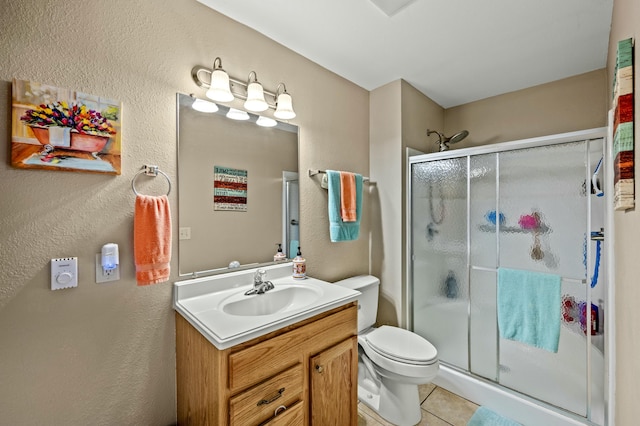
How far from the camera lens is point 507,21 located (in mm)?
1534

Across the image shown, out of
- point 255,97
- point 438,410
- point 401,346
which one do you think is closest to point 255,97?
point 255,97

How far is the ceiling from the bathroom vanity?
1.47m

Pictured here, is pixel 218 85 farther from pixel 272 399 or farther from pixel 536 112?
pixel 536 112

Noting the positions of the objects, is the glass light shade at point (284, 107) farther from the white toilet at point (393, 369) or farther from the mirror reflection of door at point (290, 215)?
the white toilet at point (393, 369)

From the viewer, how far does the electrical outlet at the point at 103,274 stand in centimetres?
110

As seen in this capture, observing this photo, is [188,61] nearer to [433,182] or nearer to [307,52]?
[307,52]

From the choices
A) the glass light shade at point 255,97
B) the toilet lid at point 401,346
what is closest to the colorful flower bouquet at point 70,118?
the glass light shade at point 255,97

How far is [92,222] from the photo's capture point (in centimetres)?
109

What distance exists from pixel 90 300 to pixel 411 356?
1.66m

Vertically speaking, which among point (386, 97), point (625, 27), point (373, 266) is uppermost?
point (386, 97)

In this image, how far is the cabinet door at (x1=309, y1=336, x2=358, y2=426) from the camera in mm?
1217

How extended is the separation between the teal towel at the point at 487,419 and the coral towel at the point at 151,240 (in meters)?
2.03

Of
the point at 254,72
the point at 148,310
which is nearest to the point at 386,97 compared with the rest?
the point at 254,72

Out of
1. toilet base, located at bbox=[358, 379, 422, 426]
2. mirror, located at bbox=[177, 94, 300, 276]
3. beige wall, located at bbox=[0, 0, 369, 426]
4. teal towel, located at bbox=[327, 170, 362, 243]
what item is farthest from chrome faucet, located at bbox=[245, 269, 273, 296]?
toilet base, located at bbox=[358, 379, 422, 426]
